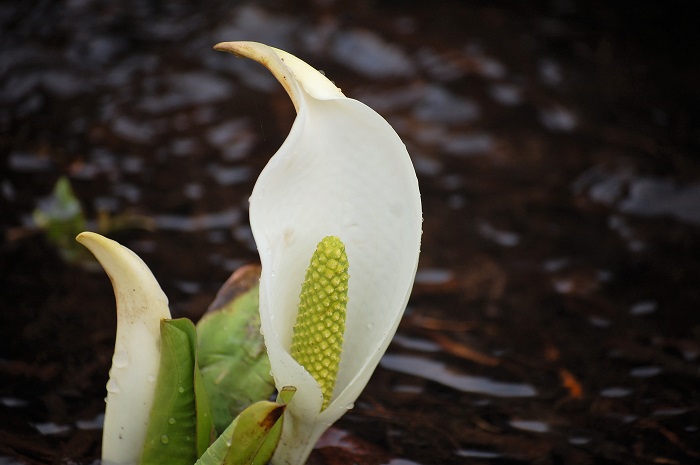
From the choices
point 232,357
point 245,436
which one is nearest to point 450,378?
point 232,357

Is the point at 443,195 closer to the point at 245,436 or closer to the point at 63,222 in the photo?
the point at 63,222

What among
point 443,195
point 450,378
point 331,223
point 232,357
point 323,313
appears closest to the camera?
point 323,313

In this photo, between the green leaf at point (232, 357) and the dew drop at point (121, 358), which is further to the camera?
the green leaf at point (232, 357)

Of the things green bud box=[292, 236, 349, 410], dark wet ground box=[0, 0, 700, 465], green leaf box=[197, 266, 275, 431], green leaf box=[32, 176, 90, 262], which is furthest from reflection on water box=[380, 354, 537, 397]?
green leaf box=[32, 176, 90, 262]

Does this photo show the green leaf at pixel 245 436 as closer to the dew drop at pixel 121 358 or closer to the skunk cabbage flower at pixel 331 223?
the skunk cabbage flower at pixel 331 223

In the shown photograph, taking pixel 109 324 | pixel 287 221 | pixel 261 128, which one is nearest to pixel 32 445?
pixel 109 324

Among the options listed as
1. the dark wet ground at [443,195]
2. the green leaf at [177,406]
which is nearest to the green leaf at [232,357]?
the green leaf at [177,406]
